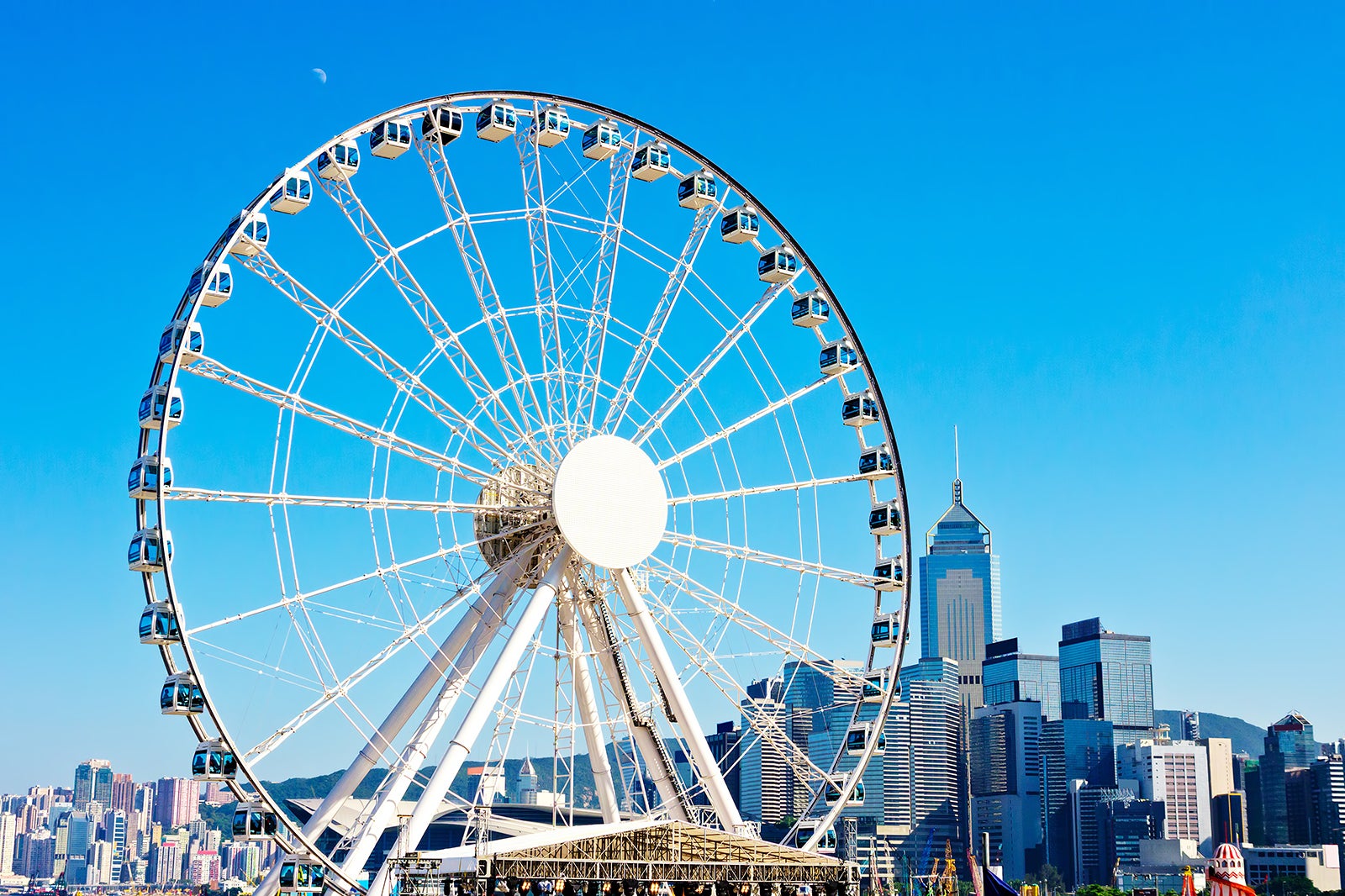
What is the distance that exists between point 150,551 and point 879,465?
77.8 feet

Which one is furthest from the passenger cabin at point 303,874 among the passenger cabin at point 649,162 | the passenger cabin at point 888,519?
the passenger cabin at point 649,162

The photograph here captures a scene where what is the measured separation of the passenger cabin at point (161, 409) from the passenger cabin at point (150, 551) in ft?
9.48

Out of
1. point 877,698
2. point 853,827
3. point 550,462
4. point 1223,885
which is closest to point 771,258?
point 550,462

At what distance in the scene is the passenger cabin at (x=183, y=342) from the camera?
46.8 meters

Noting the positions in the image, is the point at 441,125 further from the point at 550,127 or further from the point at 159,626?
the point at 159,626

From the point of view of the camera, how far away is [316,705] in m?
Answer: 47.3

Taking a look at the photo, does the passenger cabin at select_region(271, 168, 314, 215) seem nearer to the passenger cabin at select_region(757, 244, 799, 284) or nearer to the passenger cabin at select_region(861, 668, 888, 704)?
the passenger cabin at select_region(757, 244, 799, 284)

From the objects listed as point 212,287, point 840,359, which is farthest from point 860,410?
point 212,287

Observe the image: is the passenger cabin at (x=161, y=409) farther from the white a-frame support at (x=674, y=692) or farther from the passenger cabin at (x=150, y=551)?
the white a-frame support at (x=674, y=692)

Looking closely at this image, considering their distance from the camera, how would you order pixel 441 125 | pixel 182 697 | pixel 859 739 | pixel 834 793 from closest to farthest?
pixel 182 697 < pixel 441 125 < pixel 834 793 < pixel 859 739

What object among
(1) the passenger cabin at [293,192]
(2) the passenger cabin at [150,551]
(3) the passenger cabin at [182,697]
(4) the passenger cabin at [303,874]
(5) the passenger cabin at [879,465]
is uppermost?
(1) the passenger cabin at [293,192]

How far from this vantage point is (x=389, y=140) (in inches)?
1971

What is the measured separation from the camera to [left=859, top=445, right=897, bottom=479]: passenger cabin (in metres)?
56.8

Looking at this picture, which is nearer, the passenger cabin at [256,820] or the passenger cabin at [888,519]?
the passenger cabin at [256,820]
